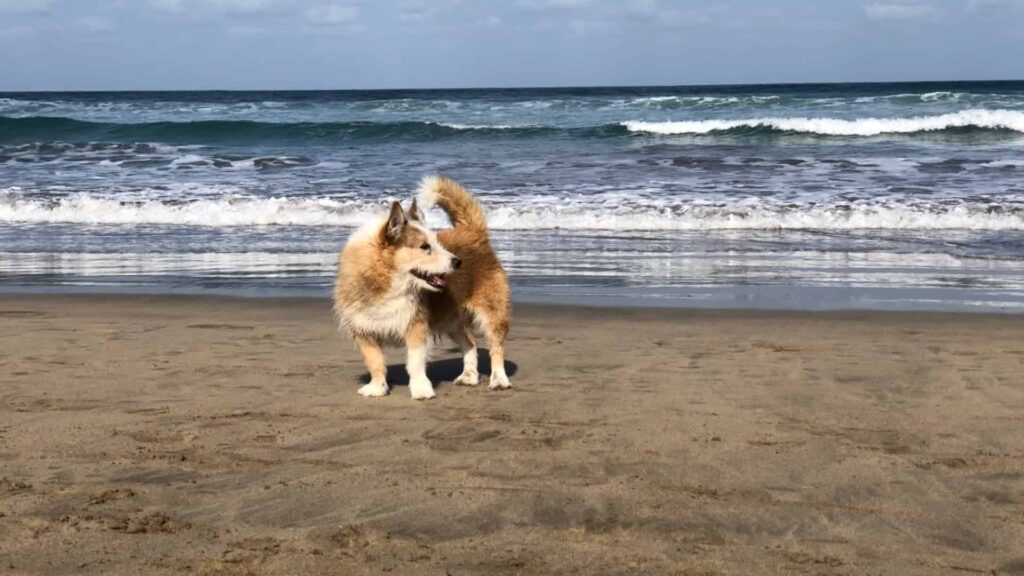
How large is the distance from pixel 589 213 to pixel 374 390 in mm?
8934

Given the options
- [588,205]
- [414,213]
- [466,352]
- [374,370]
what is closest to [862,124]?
[588,205]

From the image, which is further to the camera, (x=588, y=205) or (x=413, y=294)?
(x=588, y=205)

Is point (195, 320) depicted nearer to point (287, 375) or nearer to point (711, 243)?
point (287, 375)

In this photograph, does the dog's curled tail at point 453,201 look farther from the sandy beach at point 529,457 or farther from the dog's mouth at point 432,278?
the sandy beach at point 529,457

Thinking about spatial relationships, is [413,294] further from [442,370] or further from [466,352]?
[442,370]

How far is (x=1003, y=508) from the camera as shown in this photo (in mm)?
4062

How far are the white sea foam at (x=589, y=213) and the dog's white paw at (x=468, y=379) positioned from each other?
7.45 m

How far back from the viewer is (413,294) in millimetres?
5941

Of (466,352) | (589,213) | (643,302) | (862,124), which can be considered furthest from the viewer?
(862,124)

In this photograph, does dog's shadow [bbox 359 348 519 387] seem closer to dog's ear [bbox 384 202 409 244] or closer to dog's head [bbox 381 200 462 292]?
dog's head [bbox 381 200 462 292]

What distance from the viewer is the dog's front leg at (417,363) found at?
235 inches

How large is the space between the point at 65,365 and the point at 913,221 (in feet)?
33.9

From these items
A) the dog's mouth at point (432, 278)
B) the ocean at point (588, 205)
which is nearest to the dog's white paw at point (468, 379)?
the dog's mouth at point (432, 278)

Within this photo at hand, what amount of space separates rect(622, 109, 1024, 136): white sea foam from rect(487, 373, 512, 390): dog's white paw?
25.0 metres
